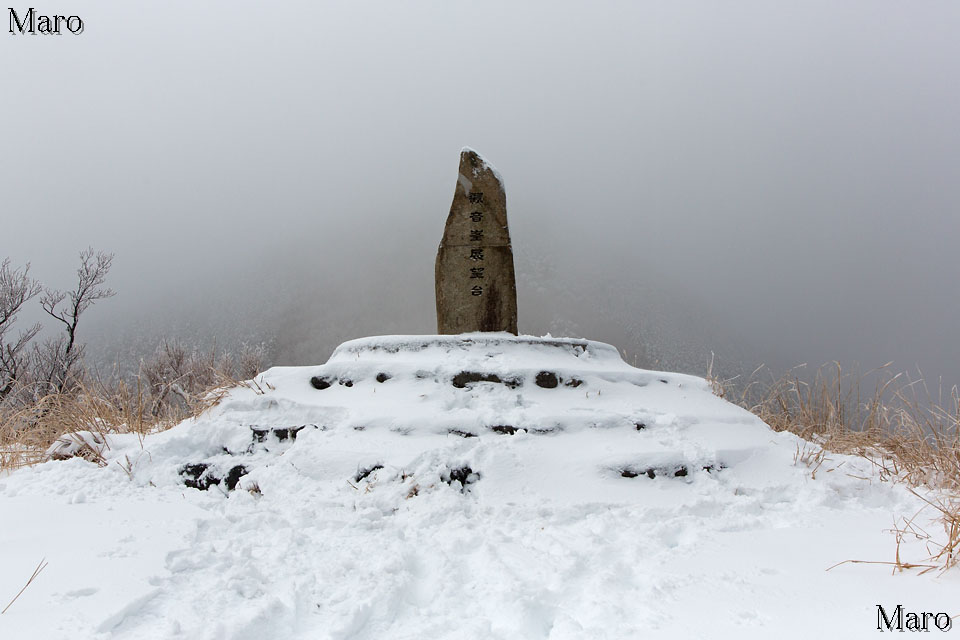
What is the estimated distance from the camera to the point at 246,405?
4062 millimetres

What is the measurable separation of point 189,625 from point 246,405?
2.54 meters

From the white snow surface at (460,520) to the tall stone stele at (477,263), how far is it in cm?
157

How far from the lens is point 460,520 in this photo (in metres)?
2.72

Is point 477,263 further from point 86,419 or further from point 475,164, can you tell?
point 86,419

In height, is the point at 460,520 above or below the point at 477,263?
below

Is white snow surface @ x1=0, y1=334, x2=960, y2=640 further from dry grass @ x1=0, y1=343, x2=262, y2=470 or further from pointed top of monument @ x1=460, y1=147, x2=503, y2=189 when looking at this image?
pointed top of monument @ x1=460, y1=147, x2=503, y2=189

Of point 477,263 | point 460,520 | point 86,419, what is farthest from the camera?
point 477,263

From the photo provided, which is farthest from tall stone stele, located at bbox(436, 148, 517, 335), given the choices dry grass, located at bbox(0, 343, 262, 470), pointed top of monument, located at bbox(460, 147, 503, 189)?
dry grass, located at bbox(0, 343, 262, 470)

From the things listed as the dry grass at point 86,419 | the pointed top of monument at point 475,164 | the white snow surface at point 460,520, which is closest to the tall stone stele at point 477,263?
the pointed top of monument at point 475,164

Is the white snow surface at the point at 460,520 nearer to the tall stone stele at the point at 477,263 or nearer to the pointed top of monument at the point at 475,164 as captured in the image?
the tall stone stele at the point at 477,263

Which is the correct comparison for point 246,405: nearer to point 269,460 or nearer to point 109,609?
point 269,460

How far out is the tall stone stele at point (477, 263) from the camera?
6.15m

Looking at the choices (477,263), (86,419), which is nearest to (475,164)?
(477,263)

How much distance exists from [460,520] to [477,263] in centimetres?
385
